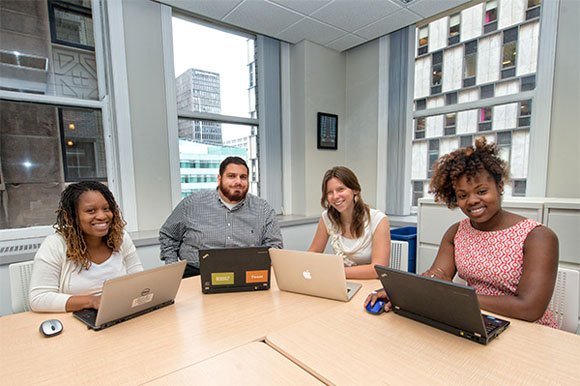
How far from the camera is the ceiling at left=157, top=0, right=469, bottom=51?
8.42 ft

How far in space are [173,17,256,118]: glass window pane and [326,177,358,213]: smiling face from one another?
197 cm

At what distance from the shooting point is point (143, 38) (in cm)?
255

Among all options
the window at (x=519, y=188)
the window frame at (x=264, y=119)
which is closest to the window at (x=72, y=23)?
the window frame at (x=264, y=119)

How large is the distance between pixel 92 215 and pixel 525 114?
3.38 meters

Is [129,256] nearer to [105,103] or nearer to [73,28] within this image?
[105,103]

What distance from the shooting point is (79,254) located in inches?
52.0

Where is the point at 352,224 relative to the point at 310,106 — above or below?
below

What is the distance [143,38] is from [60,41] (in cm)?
63

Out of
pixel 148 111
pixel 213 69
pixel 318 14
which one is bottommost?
pixel 148 111

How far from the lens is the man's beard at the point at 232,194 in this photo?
1963 mm

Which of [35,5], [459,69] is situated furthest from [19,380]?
[459,69]

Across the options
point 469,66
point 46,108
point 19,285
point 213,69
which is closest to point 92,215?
point 19,285

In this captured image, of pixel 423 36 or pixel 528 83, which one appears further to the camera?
pixel 423 36

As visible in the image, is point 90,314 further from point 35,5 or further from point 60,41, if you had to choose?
point 35,5
